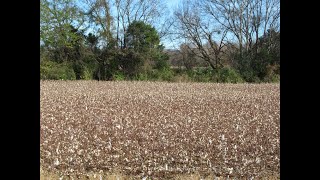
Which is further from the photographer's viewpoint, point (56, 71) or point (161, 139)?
point (56, 71)

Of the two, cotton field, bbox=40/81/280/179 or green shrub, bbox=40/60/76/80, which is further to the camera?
green shrub, bbox=40/60/76/80

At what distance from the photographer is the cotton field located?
11.5 ft

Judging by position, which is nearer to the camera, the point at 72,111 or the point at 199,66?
the point at 72,111

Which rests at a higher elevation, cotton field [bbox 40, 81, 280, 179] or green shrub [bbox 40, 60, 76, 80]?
green shrub [bbox 40, 60, 76, 80]

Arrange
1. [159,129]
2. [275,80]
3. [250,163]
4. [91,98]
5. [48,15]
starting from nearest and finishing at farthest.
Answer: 1. [250,163]
2. [159,129]
3. [91,98]
4. [275,80]
5. [48,15]

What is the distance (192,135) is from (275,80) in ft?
39.7

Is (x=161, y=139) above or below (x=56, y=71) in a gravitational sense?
below

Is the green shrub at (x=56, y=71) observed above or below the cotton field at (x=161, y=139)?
above

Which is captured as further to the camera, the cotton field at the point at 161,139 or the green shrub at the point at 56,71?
the green shrub at the point at 56,71

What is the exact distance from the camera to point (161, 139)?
4.53m

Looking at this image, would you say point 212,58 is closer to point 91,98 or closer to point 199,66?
point 199,66

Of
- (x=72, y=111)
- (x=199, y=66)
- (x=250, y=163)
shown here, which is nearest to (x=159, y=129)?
(x=250, y=163)

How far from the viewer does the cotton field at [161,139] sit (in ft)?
11.5
